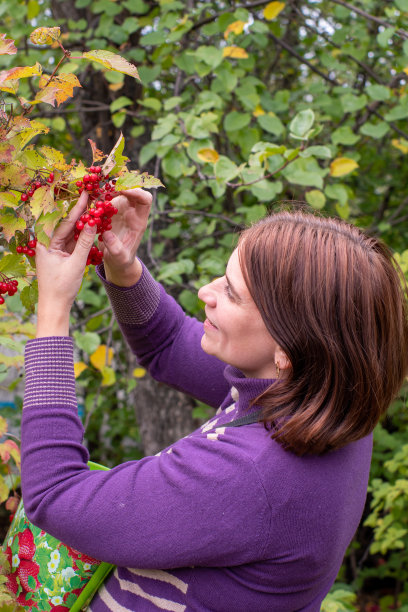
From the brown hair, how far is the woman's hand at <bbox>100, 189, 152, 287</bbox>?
1.13 ft

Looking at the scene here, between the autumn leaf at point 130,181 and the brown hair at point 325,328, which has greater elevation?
the autumn leaf at point 130,181

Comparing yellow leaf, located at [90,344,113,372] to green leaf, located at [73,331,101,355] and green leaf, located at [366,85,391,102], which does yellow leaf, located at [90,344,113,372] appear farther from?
green leaf, located at [366,85,391,102]

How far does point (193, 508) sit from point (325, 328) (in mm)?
363

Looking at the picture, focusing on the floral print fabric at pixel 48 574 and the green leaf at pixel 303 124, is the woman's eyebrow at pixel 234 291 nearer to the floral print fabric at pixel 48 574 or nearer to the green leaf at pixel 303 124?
the floral print fabric at pixel 48 574

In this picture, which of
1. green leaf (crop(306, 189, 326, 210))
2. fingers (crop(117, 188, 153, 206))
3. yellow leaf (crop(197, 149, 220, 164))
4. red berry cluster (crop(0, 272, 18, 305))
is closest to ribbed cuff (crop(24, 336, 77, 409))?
red berry cluster (crop(0, 272, 18, 305))

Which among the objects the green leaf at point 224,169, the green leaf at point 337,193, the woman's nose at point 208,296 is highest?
the woman's nose at point 208,296

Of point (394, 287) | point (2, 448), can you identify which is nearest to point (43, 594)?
point (2, 448)

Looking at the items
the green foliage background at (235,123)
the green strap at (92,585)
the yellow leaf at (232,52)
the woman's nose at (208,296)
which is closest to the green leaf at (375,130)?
the green foliage background at (235,123)

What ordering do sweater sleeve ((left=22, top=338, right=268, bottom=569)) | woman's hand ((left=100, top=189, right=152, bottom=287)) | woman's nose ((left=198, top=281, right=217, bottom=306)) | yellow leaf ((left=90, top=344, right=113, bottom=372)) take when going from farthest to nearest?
yellow leaf ((left=90, top=344, right=113, bottom=372)), woman's hand ((left=100, top=189, right=152, bottom=287)), woman's nose ((left=198, top=281, right=217, bottom=306)), sweater sleeve ((left=22, top=338, right=268, bottom=569))

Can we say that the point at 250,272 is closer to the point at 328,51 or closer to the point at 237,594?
the point at 237,594

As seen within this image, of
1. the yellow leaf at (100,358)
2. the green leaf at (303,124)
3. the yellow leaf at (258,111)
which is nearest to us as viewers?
the green leaf at (303,124)

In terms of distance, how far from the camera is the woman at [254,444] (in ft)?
3.05

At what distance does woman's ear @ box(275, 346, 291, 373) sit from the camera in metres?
1.05

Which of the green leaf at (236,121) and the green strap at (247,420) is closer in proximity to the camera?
the green strap at (247,420)
